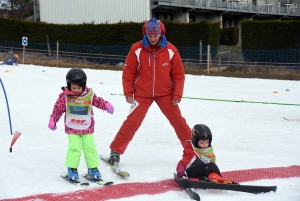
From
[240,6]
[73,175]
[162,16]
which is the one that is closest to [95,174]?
[73,175]

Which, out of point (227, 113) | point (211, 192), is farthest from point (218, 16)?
point (211, 192)

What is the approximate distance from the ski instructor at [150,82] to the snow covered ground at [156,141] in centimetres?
51

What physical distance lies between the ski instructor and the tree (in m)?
45.1

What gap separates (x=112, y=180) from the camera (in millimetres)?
4863

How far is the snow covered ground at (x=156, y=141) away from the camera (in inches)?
184

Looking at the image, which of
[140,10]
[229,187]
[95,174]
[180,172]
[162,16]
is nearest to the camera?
[229,187]

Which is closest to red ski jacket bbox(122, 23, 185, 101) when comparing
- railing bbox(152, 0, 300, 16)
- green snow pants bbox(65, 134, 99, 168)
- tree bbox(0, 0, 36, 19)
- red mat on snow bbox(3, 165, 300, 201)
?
green snow pants bbox(65, 134, 99, 168)

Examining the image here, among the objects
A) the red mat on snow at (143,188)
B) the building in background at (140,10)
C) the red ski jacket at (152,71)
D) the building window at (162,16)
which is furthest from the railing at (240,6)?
→ the red mat on snow at (143,188)

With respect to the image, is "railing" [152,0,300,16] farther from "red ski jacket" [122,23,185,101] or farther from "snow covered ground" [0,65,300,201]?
"red ski jacket" [122,23,185,101]

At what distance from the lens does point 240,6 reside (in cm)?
4284

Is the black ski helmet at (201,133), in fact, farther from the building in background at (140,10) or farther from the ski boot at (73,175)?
the building in background at (140,10)

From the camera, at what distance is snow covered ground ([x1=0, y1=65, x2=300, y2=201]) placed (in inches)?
184

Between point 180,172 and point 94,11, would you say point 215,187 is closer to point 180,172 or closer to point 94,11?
point 180,172

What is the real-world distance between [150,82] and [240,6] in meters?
39.6
